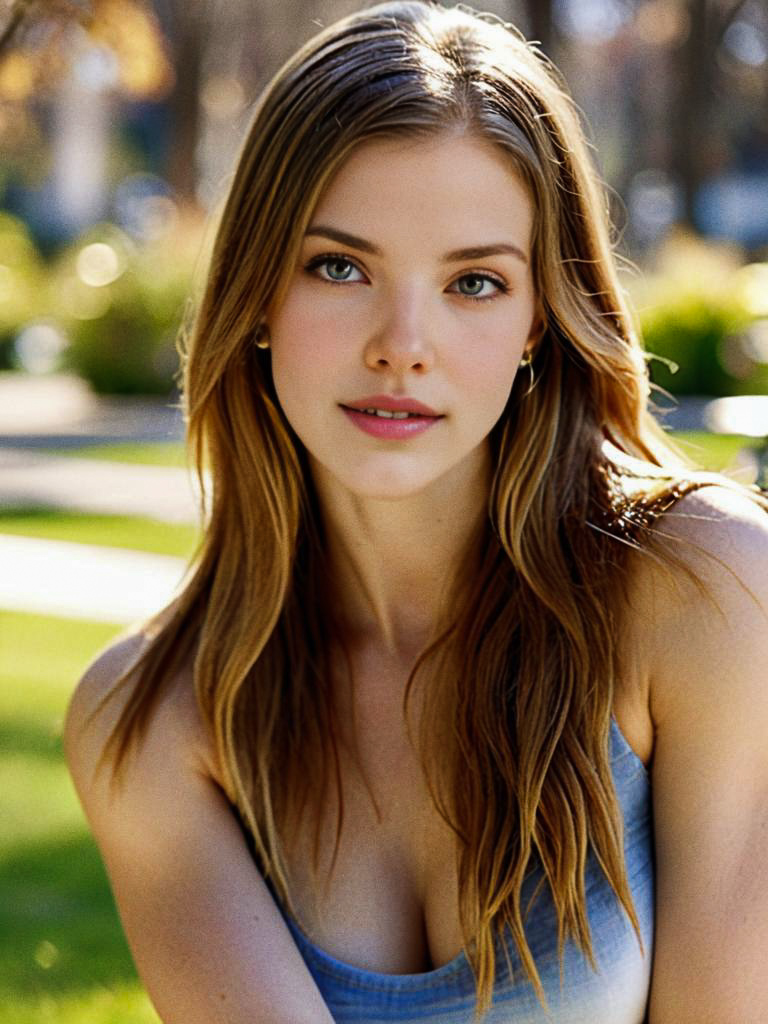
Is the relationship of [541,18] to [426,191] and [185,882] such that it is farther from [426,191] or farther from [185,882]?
[185,882]

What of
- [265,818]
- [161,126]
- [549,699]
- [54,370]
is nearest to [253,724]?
[265,818]

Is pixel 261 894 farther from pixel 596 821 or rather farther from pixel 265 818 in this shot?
pixel 596 821

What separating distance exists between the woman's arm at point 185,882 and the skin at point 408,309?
0.49 metres

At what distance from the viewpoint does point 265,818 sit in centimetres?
246

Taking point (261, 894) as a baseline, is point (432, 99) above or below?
above

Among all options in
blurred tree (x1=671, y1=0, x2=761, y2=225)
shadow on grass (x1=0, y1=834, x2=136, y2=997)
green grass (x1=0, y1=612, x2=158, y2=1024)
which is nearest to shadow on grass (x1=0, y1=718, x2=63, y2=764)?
green grass (x1=0, y1=612, x2=158, y2=1024)

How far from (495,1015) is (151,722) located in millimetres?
653

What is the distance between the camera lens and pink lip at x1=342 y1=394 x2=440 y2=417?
2.25 meters

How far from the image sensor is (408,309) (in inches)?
87.4

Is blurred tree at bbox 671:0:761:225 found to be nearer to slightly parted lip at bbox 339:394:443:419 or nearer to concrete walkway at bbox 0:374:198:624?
concrete walkway at bbox 0:374:198:624

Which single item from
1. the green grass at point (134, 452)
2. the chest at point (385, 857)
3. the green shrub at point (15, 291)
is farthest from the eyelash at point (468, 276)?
the green shrub at point (15, 291)

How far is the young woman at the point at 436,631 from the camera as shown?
221cm

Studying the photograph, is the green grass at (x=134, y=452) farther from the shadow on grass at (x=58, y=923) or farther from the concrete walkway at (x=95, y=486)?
the shadow on grass at (x=58, y=923)

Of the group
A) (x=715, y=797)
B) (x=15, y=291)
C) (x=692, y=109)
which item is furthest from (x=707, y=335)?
(x=692, y=109)
